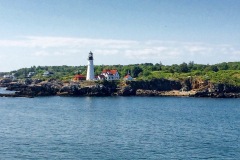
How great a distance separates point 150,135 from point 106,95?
59021 mm

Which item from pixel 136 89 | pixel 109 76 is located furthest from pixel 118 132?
pixel 109 76

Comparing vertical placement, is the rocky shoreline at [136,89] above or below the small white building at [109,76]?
below

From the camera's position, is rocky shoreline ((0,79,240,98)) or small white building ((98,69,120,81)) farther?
small white building ((98,69,120,81))

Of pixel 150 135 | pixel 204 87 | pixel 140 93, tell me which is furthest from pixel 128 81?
pixel 150 135

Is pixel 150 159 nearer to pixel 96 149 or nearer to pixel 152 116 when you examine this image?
pixel 96 149

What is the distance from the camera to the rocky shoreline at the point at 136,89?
106 metres

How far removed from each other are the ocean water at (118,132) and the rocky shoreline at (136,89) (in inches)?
998

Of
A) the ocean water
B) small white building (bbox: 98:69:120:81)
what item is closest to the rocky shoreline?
small white building (bbox: 98:69:120:81)

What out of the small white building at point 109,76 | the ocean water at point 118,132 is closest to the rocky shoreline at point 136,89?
the small white building at point 109,76

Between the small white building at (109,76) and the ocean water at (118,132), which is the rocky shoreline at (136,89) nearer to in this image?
the small white building at (109,76)

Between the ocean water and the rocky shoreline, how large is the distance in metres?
25.3

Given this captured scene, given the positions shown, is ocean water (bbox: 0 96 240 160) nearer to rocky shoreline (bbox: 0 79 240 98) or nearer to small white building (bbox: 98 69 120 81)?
rocky shoreline (bbox: 0 79 240 98)

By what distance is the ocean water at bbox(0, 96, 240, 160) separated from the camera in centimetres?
3975

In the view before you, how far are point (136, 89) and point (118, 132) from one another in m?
62.0
